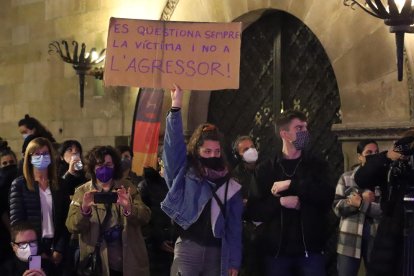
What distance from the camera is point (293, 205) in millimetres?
5414

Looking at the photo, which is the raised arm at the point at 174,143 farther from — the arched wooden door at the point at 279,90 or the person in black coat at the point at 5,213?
the arched wooden door at the point at 279,90

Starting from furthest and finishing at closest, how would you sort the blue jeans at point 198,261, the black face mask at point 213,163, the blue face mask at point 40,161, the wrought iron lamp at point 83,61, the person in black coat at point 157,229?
the wrought iron lamp at point 83,61
the person in black coat at point 157,229
the blue face mask at point 40,161
the black face mask at point 213,163
the blue jeans at point 198,261

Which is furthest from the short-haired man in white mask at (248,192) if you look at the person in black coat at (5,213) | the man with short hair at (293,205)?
the person in black coat at (5,213)

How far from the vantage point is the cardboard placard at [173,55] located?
5.75m

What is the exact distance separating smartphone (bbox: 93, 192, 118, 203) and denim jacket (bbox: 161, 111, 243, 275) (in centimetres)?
50

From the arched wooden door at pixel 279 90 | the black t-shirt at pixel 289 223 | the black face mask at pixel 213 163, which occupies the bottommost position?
the black t-shirt at pixel 289 223

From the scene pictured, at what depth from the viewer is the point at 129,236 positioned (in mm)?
5941

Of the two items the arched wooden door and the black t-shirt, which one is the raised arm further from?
the arched wooden door

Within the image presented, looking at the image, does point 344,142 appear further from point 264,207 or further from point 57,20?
point 57,20

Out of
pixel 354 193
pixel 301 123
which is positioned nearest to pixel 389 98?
pixel 354 193

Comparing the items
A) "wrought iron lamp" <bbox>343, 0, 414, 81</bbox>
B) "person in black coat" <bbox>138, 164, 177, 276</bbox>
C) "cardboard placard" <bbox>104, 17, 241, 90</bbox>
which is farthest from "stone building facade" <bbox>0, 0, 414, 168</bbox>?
"cardboard placard" <bbox>104, 17, 241, 90</bbox>

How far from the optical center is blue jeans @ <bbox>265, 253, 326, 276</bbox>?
5.43 meters

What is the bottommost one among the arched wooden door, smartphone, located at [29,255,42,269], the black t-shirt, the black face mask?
smartphone, located at [29,255,42,269]

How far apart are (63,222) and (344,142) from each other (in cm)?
295
